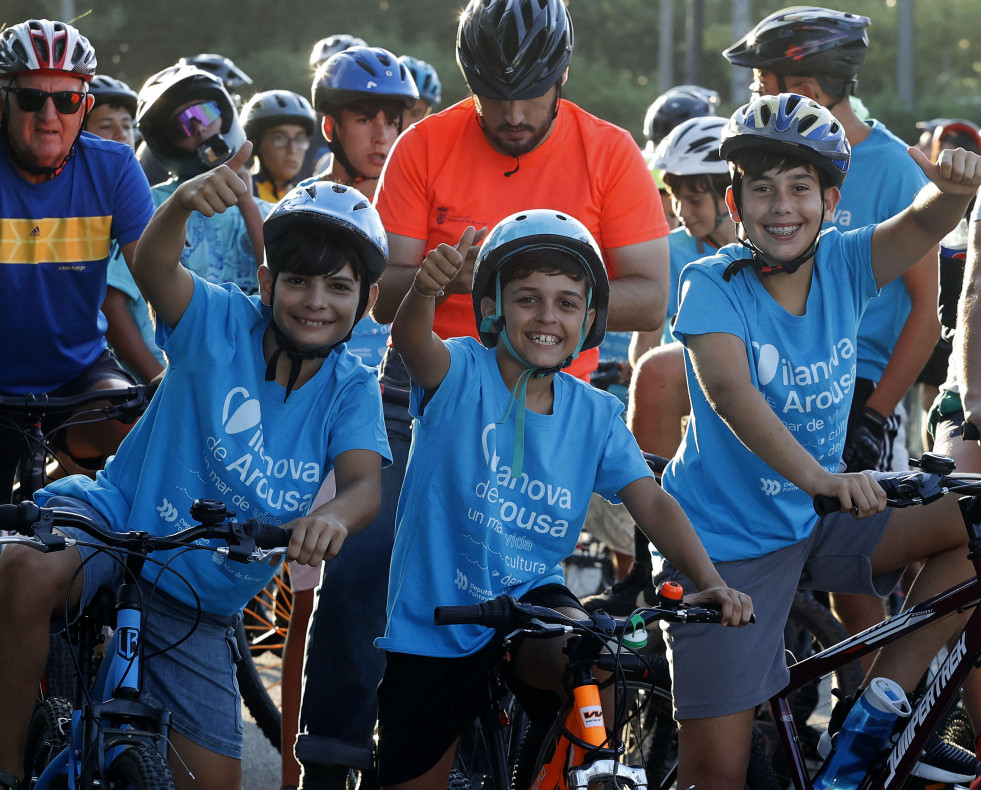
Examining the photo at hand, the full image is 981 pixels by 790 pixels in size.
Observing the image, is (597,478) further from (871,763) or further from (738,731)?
(871,763)

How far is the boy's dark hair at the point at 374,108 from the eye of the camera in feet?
22.1

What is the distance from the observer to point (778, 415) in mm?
4637

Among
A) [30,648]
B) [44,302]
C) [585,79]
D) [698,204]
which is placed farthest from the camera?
[585,79]

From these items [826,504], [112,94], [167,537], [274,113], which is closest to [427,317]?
[167,537]

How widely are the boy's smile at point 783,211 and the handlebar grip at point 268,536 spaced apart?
1.95 m

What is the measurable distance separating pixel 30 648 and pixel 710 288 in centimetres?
238

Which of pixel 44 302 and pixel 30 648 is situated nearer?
pixel 30 648

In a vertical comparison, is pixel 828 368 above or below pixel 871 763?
above

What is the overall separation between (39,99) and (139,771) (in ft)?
10.1

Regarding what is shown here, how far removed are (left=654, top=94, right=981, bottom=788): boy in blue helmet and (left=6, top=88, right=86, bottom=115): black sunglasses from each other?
2.67 meters

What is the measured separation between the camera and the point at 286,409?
4.43 metres

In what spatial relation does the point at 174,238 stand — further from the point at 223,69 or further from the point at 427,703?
the point at 223,69

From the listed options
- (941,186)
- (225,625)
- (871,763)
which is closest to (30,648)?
(225,625)

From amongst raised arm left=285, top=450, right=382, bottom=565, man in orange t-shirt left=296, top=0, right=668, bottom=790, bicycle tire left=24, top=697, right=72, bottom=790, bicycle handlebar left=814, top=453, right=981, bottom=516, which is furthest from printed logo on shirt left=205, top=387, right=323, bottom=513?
bicycle handlebar left=814, top=453, right=981, bottom=516
